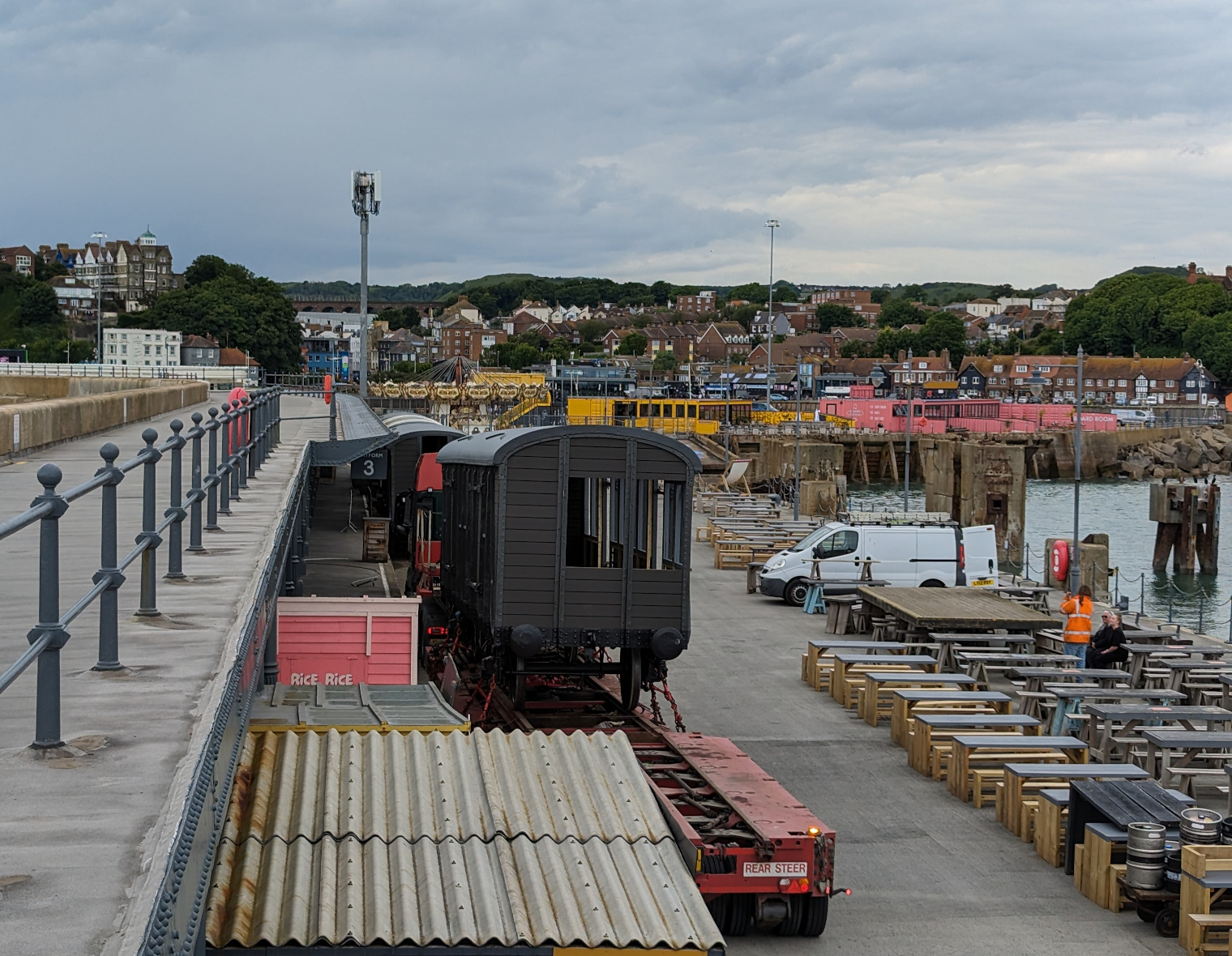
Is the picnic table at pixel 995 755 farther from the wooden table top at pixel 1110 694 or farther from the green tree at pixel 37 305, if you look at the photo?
the green tree at pixel 37 305

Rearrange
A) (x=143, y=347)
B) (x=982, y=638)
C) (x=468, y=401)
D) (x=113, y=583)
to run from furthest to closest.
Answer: (x=143, y=347), (x=468, y=401), (x=982, y=638), (x=113, y=583)

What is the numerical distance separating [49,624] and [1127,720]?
44.0ft

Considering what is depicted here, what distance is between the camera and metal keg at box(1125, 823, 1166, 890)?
11516mm

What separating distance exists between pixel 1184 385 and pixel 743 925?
18129cm

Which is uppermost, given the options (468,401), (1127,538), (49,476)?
(49,476)

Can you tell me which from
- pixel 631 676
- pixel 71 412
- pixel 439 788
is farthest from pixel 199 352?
pixel 439 788

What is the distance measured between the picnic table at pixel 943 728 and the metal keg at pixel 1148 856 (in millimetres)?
4758

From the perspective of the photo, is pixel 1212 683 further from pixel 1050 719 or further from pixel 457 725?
pixel 457 725

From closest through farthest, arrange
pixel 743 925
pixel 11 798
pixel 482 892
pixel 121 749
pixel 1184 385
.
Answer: pixel 11 798 → pixel 121 749 → pixel 482 892 → pixel 743 925 → pixel 1184 385

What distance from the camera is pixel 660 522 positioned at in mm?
16203

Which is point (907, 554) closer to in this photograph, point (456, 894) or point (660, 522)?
point (660, 522)

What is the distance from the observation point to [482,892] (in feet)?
26.7

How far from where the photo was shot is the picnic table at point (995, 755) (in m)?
15.3

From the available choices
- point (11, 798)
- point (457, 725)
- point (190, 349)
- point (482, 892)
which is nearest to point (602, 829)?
point (482, 892)
